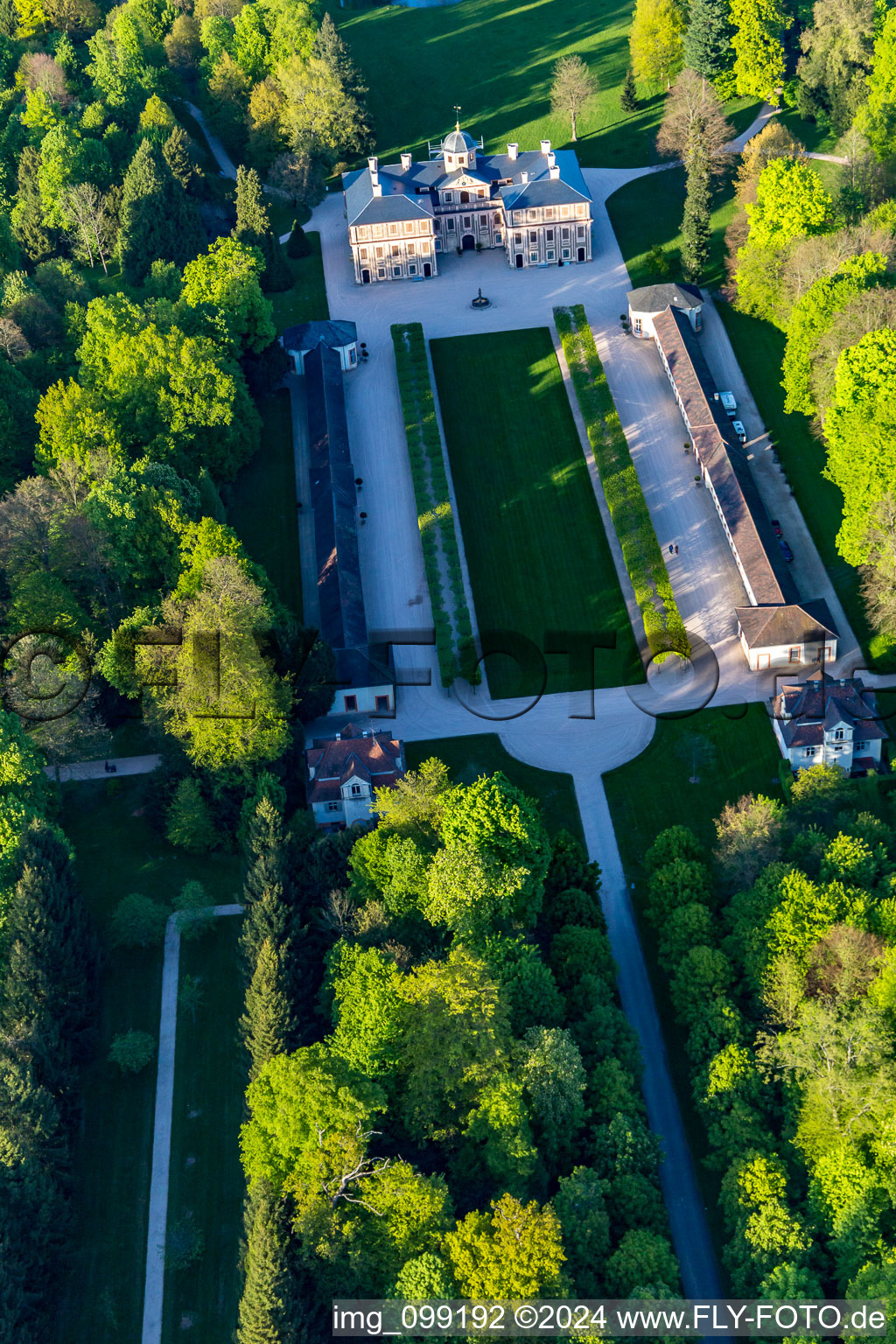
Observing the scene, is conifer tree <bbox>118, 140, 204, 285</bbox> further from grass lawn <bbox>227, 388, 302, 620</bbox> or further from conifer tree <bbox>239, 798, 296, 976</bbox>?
conifer tree <bbox>239, 798, 296, 976</bbox>

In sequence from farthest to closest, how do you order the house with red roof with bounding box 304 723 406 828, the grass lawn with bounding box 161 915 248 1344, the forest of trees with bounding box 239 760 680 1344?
the house with red roof with bounding box 304 723 406 828 → the grass lawn with bounding box 161 915 248 1344 → the forest of trees with bounding box 239 760 680 1344

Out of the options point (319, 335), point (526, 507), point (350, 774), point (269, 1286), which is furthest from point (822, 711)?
point (319, 335)

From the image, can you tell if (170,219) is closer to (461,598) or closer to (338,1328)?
(461,598)

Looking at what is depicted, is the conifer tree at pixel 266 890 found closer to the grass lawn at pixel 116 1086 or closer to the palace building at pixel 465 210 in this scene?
the grass lawn at pixel 116 1086

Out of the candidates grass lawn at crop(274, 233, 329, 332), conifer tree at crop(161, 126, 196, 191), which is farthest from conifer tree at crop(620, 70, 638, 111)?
conifer tree at crop(161, 126, 196, 191)

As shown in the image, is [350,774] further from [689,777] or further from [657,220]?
[657,220]
